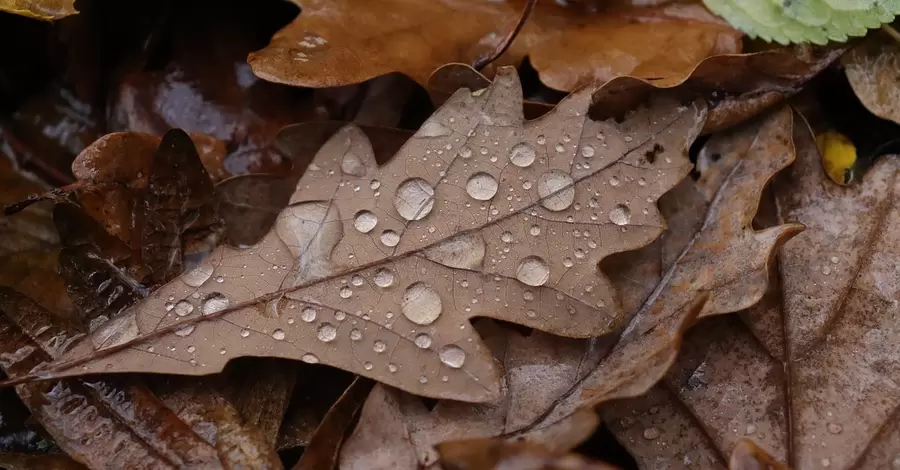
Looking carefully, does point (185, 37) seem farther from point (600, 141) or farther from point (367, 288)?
point (600, 141)

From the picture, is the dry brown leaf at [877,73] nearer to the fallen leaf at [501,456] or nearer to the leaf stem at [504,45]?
the leaf stem at [504,45]

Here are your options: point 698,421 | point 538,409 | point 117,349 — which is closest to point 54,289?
point 117,349

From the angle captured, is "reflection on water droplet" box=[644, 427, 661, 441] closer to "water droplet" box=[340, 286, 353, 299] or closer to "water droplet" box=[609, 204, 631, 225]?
"water droplet" box=[609, 204, 631, 225]

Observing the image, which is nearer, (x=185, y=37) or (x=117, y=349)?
(x=117, y=349)

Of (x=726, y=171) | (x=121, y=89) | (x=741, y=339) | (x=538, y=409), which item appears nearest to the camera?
(x=538, y=409)

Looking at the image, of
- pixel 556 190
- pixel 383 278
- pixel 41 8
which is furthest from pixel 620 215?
pixel 41 8

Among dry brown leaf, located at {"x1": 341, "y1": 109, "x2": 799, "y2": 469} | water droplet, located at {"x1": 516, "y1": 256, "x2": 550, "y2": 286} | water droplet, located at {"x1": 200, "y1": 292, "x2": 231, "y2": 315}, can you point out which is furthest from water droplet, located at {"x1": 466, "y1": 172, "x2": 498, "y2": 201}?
water droplet, located at {"x1": 200, "y1": 292, "x2": 231, "y2": 315}
